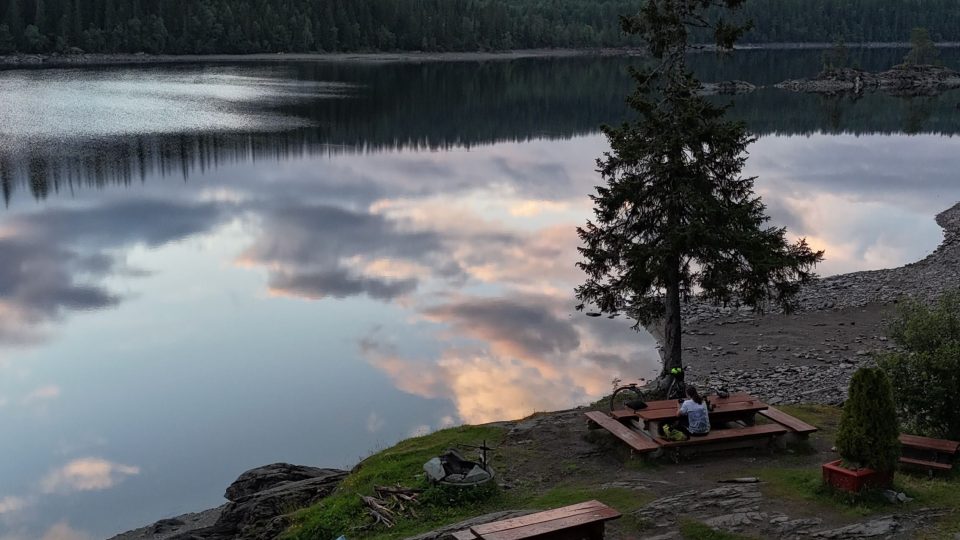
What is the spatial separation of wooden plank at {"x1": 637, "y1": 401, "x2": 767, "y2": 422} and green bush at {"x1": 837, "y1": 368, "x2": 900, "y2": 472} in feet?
14.5

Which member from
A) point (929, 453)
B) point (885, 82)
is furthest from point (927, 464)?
point (885, 82)

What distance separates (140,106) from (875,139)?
80136 mm

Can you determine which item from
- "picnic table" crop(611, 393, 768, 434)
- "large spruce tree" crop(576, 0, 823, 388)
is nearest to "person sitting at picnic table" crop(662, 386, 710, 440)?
"picnic table" crop(611, 393, 768, 434)

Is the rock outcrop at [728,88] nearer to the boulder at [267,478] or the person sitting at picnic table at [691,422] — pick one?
the boulder at [267,478]

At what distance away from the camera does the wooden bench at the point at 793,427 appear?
65.9 feet

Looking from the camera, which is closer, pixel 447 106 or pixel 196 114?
pixel 196 114

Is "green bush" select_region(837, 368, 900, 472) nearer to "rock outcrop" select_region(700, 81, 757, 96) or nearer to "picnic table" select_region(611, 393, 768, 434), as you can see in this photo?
"picnic table" select_region(611, 393, 768, 434)

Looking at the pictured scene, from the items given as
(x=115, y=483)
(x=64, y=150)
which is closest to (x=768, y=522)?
(x=115, y=483)

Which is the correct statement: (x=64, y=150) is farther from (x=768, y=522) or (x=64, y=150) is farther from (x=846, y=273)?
(x=768, y=522)

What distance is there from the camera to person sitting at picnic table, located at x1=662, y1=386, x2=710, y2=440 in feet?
63.3

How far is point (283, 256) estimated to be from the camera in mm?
47312

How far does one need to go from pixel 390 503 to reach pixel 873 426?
28.5 ft

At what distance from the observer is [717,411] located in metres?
20.4

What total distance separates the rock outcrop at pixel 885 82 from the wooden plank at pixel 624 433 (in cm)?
15295
